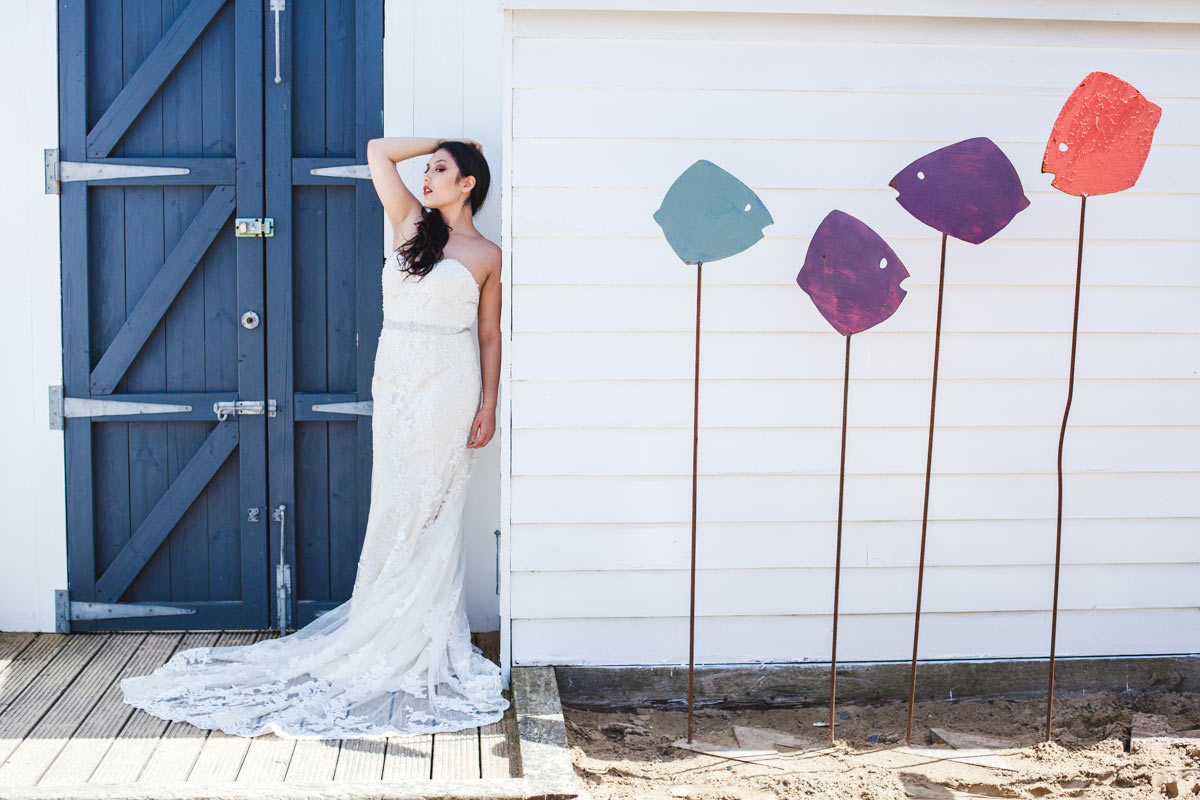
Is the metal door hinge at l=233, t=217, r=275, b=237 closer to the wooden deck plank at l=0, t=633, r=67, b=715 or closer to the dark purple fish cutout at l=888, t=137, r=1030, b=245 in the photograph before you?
the wooden deck plank at l=0, t=633, r=67, b=715

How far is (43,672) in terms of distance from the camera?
3.76 m

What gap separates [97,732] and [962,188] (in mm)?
3122

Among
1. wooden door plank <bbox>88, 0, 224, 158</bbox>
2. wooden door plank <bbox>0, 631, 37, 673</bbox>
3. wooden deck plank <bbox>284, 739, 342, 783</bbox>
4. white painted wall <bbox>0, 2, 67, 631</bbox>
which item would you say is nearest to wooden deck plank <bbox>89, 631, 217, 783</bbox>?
wooden deck plank <bbox>284, 739, 342, 783</bbox>

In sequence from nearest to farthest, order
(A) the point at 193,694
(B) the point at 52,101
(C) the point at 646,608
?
1. (A) the point at 193,694
2. (C) the point at 646,608
3. (B) the point at 52,101

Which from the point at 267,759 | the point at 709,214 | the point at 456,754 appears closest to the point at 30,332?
the point at 267,759

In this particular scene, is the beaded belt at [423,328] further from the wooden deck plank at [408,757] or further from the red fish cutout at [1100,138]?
the red fish cutout at [1100,138]

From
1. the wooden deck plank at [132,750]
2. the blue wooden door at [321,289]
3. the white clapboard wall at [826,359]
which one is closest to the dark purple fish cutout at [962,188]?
the white clapboard wall at [826,359]

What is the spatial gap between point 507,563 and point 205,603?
4.60 ft

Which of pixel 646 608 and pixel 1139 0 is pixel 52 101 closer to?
pixel 646 608

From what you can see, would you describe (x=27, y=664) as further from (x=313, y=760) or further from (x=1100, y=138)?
(x=1100, y=138)

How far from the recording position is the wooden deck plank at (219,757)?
2.98 metres

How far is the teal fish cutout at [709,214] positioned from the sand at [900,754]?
1543mm

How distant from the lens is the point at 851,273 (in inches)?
126

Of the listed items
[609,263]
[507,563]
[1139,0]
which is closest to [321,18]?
[609,263]
